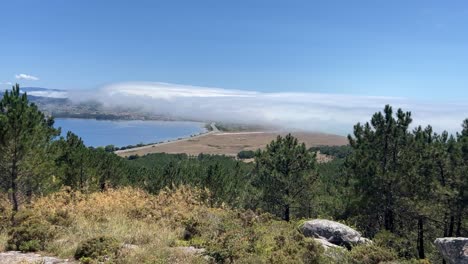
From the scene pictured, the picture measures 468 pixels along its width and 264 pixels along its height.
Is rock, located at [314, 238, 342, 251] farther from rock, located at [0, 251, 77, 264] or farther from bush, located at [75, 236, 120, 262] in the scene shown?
rock, located at [0, 251, 77, 264]

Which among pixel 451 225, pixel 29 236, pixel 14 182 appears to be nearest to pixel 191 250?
pixel 29 236

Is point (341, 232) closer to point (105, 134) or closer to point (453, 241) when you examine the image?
point (453, 241)

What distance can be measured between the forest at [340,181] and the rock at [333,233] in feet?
3.55

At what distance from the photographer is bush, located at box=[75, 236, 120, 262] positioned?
8047mm

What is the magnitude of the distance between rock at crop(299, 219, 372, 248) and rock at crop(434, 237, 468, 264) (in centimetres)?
388

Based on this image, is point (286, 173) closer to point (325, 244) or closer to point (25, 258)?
point (325, 244)

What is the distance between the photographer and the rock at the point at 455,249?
7.34 metres

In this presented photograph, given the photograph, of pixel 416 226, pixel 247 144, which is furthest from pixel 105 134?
pixel 416 226

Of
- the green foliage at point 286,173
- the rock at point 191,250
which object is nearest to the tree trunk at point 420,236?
the green foliage at point 286,173

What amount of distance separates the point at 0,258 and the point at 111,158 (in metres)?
27.0

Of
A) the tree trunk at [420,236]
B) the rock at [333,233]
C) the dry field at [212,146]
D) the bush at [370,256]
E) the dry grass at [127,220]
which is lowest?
the dry field at [212,146]

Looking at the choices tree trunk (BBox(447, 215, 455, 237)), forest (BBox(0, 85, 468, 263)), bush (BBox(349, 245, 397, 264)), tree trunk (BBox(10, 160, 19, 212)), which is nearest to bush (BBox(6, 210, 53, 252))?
forest (BBox(0, 85, 468, 263))

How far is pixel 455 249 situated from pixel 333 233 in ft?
14.9

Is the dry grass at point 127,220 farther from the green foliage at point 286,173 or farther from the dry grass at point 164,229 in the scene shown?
the green foliage at point 286,173
